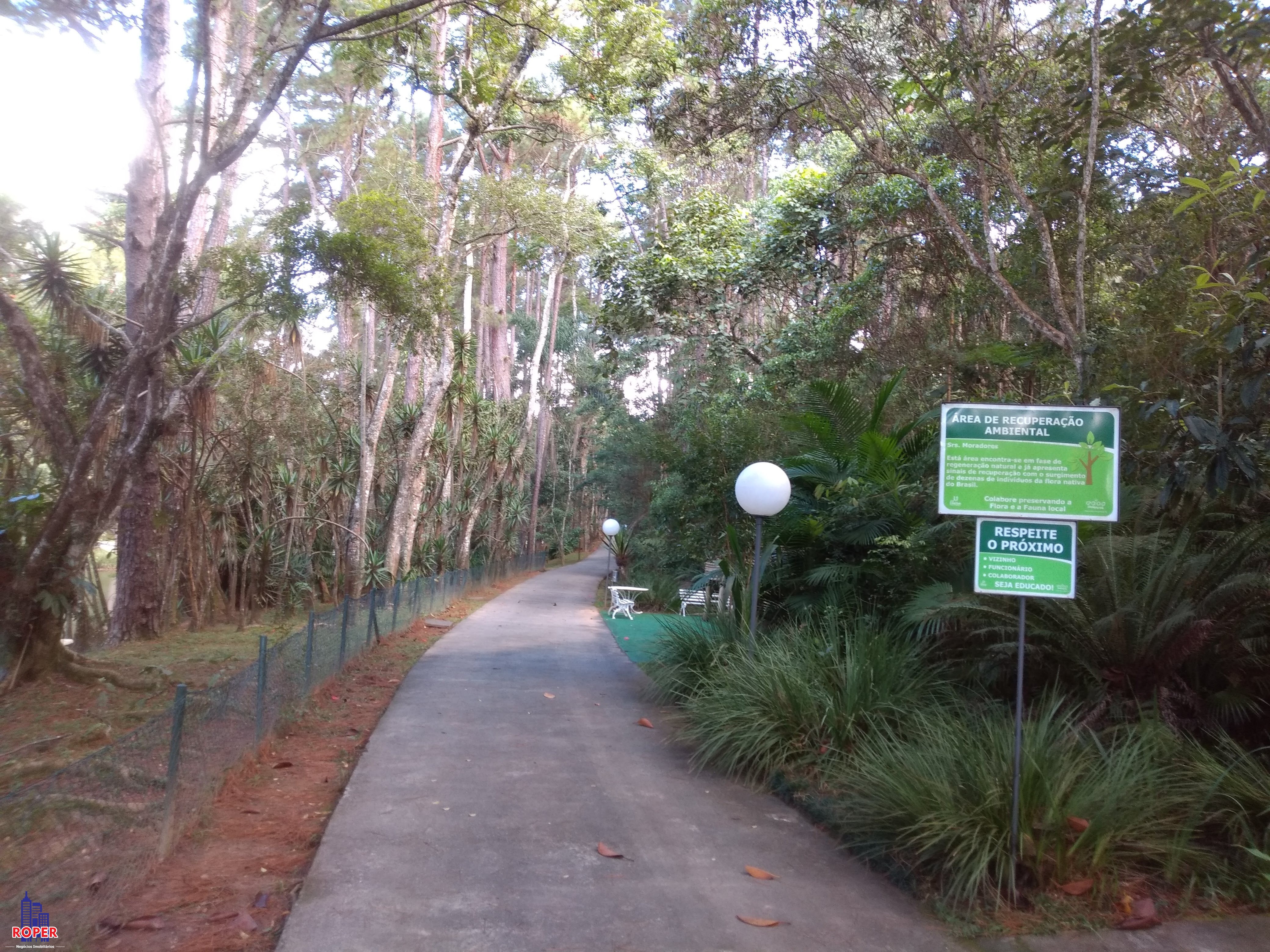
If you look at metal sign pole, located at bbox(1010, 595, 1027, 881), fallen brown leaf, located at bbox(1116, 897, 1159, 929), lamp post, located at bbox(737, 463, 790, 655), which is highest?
lamp post, located at bbox(737, 463, 790, 655)

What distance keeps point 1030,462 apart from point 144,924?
199 inches

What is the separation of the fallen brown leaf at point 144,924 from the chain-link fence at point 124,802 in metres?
0.11

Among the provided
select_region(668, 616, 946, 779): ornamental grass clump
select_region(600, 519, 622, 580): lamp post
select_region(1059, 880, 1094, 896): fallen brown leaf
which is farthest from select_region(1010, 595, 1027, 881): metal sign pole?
select_region(600, 519, 622, 580): lamp post

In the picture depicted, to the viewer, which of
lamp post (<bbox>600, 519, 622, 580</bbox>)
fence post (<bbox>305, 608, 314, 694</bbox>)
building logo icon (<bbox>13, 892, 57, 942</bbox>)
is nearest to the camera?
building logo icon (<bbox>13, 892, 57, 942</bbox>)

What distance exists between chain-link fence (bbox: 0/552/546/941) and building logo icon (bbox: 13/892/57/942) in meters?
0.02

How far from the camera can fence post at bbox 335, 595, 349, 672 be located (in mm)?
11195

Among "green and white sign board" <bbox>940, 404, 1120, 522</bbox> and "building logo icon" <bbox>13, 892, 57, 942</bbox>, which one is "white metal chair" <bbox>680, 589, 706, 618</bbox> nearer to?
"green and white sign board" <bbox>940, 404, 1120, 522</bbox>

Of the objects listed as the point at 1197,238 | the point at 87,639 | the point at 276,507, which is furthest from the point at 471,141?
the point at 1197,238

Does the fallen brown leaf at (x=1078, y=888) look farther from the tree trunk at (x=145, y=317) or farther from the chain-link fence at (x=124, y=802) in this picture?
the tree trunk at (x=145, y=317)

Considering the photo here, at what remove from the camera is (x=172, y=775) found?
17.2 feet

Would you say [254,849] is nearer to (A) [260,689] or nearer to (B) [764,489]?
(A) [260,689]

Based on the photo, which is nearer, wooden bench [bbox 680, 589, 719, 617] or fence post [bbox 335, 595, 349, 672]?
fence post [bbox 335, 595, 349, 672]

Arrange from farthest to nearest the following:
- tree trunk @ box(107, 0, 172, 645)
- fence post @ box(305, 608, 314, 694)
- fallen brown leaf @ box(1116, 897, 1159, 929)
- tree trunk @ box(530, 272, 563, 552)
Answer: tree trunk @ box(530, 272, 563, 552) < tree trunk @ box(107, 0, 172, 645) < fence post @ box(305, 608, 314, 694) < fallen brown leaf @ box(1116, 897, 1159, 929)

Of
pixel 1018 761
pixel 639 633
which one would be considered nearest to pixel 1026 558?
pixel 1018 761
